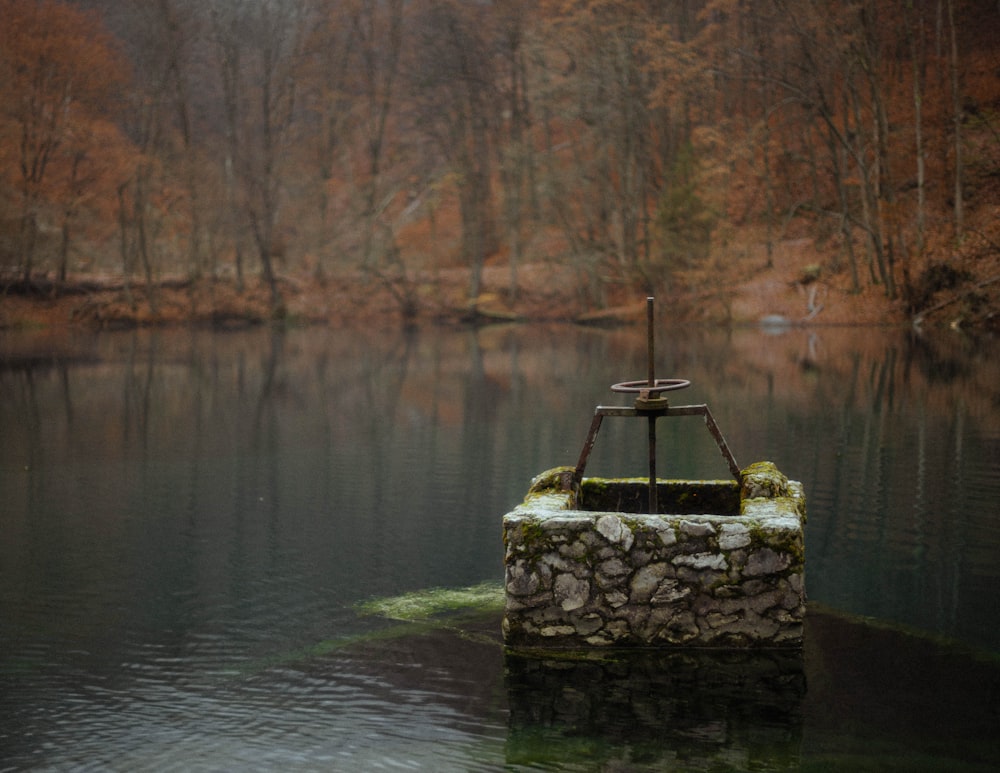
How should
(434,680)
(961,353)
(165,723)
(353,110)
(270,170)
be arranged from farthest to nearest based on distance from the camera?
1. (353,110)
2. (270,170)
3. (961,353)
4. (434,680)
5. (165,723)

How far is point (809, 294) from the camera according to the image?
39.2 metres

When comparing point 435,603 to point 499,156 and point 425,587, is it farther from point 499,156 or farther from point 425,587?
point 499,156

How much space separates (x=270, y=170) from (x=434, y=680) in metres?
44.2

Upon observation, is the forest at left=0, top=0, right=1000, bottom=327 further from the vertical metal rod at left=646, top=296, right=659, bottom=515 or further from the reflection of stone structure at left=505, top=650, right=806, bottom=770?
the reflection of stone structure at left=505, top=650, right=806, bottom=770

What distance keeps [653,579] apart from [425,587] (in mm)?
2401

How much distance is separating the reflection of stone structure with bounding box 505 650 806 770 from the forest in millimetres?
27446

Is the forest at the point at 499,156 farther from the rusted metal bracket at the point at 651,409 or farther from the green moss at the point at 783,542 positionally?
the green moss at the point at 783,542

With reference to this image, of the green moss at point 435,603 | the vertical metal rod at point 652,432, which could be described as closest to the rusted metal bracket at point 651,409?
the vertical metal rod at point 652,432

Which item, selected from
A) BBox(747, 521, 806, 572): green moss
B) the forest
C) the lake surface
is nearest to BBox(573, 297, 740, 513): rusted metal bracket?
BBox(747, 521, 806, 572): green moss

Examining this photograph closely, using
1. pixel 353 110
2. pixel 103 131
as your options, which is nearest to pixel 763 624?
pixel 103 131

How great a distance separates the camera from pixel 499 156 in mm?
51688

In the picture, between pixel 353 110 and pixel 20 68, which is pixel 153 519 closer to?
pixel 20 68

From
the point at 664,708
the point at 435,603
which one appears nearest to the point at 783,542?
the point at 664,708

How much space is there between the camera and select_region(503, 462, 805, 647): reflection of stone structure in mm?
6598
